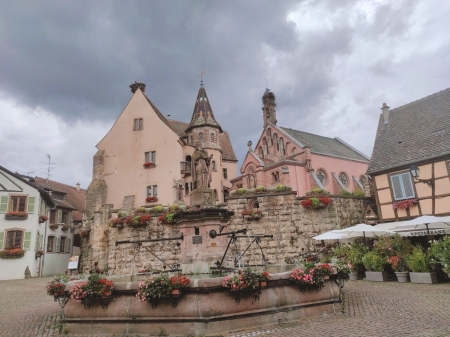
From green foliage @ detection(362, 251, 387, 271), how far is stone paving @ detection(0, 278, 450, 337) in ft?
8.31

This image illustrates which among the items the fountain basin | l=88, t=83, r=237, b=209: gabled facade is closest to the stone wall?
l=88, t=83, r=237, b=209: gabled facade

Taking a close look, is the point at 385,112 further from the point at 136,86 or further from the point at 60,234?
the point at 60,234

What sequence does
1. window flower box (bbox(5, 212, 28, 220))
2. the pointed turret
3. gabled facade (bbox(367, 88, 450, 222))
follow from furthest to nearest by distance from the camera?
the pointed turret
window flower box (bbox(5, 212, 28, 220))
gabled facade (bbox(367, 88, 450, 222))

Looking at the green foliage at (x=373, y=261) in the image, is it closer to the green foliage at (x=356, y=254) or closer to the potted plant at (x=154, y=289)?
the green foliage at (x=356, y=254)

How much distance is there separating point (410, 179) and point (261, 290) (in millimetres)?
16070

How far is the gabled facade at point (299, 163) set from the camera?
33.2 meters

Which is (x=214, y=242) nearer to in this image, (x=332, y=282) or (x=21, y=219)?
A: (x=332, y=282)

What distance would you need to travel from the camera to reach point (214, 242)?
986 cm

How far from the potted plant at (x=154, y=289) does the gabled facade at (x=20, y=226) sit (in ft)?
83.3

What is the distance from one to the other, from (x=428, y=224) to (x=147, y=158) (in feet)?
80.2

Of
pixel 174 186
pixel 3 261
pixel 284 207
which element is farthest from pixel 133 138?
pixel 284 207

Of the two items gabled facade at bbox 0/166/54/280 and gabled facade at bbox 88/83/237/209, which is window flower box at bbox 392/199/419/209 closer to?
gabled facade at bbox 88/83/237/209

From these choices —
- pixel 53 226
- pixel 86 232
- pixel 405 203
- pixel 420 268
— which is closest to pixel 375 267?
pixel 420 268

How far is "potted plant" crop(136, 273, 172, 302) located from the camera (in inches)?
256
